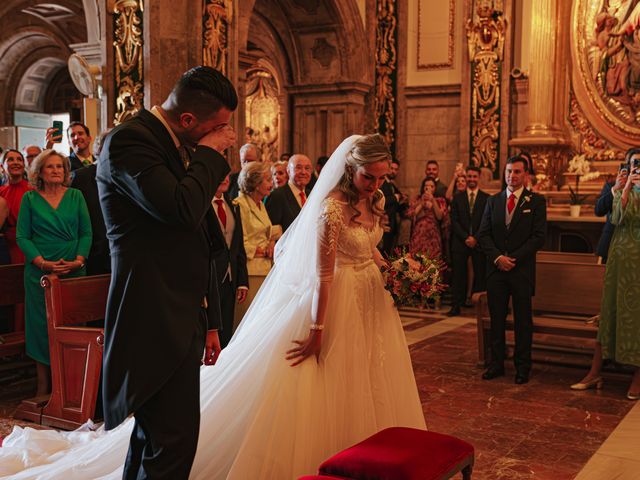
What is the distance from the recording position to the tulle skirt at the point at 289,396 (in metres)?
3.37

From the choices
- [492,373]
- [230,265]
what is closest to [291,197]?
[230,265]

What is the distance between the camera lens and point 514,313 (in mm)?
6238

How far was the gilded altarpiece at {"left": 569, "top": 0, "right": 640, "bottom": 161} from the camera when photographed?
1068 cm

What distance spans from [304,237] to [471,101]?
8.80 m

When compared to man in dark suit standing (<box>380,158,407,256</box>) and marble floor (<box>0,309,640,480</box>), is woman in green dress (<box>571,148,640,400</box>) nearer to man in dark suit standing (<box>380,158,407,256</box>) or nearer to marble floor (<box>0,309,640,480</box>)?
marble floor (<box>0,309,640,480</box>)

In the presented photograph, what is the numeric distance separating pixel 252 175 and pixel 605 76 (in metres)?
6.97

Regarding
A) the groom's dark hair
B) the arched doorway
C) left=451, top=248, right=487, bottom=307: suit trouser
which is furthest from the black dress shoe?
the arched doorway

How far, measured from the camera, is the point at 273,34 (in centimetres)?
1282

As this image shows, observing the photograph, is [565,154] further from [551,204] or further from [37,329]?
[37,329]

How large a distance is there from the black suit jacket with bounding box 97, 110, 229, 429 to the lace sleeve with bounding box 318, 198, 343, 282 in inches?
46.2

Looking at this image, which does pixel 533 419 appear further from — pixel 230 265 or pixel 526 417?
pixel 230 265

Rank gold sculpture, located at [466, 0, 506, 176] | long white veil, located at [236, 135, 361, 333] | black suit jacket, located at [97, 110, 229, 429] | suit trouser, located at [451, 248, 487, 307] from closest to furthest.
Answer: black suit jacket, located at [97, 110, 229, 429]
long white veil, located at [236, 135, 361, 333]
suit trouser, located at [451, 248, 487, 307]
gold sculpture, located at [466, 0, 506, 176]

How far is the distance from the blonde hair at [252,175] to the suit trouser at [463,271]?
4246 millimetres

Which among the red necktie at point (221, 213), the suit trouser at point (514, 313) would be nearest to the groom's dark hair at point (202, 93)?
the red necktie at point (221, 213)
